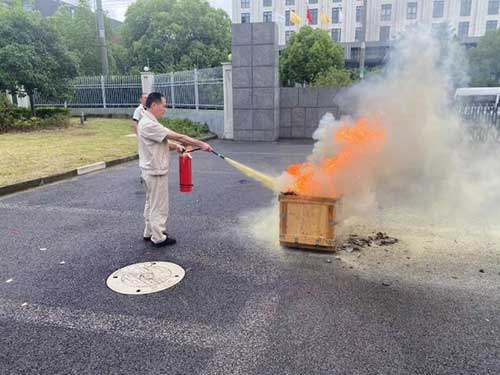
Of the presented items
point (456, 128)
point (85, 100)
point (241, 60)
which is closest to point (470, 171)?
point (456, 128)

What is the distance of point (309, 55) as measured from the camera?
126 feet

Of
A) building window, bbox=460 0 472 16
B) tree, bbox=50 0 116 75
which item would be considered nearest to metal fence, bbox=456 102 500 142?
tree, bbox=50 0 116 75

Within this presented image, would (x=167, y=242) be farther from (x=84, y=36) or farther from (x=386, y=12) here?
(x=386, y=12)

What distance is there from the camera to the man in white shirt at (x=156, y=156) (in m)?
4.66

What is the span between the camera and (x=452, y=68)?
6770mm

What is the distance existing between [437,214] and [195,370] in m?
4.80

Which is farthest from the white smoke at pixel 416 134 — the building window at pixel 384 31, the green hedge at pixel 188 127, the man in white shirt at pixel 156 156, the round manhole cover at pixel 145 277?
the building window at pixel 384 31

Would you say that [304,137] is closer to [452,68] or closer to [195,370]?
[452,68]

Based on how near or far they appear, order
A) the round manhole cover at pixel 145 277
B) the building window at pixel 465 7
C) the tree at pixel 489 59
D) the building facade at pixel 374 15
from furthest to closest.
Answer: the building window at pixel 465 7 → the building facade at pixel 374 15 → the tree at pixel 489 59 → the round manhole cover at pixel 145 277

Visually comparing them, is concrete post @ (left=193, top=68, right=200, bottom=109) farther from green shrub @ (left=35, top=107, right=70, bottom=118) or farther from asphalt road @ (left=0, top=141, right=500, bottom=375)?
asphalt road @ (left=0, top=141, right=500, bottom=375)

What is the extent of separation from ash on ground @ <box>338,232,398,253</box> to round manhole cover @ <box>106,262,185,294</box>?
79.7 inches

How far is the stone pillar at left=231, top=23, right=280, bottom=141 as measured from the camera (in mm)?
14461

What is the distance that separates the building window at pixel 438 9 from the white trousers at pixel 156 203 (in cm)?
5279

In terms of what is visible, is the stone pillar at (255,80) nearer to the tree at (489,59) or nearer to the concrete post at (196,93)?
the concrete post at (196,93)
